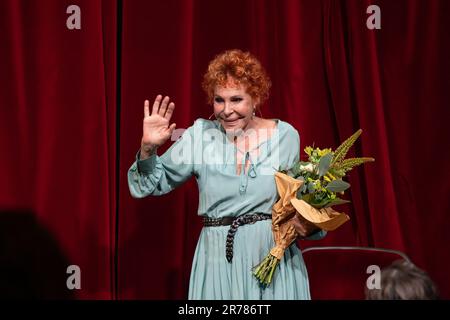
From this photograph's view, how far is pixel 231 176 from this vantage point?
91.7 inches

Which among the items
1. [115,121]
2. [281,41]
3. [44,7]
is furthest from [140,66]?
[281,41]

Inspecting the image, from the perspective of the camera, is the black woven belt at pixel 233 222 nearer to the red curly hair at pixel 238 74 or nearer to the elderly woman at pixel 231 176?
the elderly woman at pixel 231 176

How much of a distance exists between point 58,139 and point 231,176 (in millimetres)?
933

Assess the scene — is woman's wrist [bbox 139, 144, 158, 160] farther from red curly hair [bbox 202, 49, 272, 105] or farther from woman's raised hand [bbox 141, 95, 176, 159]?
red curly hair [bbox 202, 49, 272, 105]

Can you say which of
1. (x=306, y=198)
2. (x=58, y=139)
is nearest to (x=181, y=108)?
(x=58, y=139)

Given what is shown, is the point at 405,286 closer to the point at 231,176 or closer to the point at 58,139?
the point at 231,176

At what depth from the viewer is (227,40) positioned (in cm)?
312

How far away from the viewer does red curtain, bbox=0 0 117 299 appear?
2902 millimetres

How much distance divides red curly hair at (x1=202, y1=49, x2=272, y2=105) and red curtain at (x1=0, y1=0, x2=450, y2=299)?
2.02ft

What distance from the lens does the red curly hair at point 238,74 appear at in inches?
93.2

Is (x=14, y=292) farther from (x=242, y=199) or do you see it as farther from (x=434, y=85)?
(x=434, y=85)

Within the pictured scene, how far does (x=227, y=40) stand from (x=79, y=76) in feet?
2.13

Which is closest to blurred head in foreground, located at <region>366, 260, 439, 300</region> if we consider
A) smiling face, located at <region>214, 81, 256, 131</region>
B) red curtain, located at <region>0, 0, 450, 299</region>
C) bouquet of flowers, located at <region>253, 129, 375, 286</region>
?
bouquet of flowers, located at <region>253, 129, 375, 286</region>

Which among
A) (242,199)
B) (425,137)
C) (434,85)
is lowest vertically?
(242,199)
